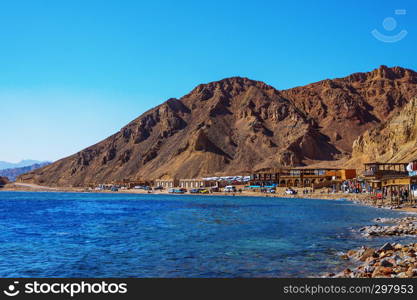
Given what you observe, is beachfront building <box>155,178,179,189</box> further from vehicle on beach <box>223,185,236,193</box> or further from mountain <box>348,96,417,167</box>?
mountain <box>348,96,417,167</box>

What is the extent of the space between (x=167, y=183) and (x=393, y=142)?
87.6 m

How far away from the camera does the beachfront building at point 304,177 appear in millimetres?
117550

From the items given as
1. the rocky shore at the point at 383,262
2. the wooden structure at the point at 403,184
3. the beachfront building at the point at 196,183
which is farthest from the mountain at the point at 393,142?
the rocky shore at the point at 383,262

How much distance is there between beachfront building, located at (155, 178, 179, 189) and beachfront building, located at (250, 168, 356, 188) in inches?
1469

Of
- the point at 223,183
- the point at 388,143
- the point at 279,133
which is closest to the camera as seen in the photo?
the point at 388,143

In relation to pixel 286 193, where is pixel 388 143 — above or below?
above

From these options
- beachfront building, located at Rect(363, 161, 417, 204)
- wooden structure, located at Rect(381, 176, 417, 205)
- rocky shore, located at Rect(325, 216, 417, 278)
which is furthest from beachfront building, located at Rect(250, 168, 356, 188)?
rocky shore, located at Rect(325, 216, 417, 278)

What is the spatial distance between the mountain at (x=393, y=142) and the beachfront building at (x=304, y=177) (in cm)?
1188

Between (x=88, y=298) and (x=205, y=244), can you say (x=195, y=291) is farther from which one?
(x=205, y=244)

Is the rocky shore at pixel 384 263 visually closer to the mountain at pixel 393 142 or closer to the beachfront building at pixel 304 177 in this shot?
the mountain at pixel 393 142

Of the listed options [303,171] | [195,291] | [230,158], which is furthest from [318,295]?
[230,158]

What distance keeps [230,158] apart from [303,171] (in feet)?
185

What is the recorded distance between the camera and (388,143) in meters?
129

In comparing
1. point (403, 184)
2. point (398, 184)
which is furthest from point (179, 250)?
point (398, 184)
